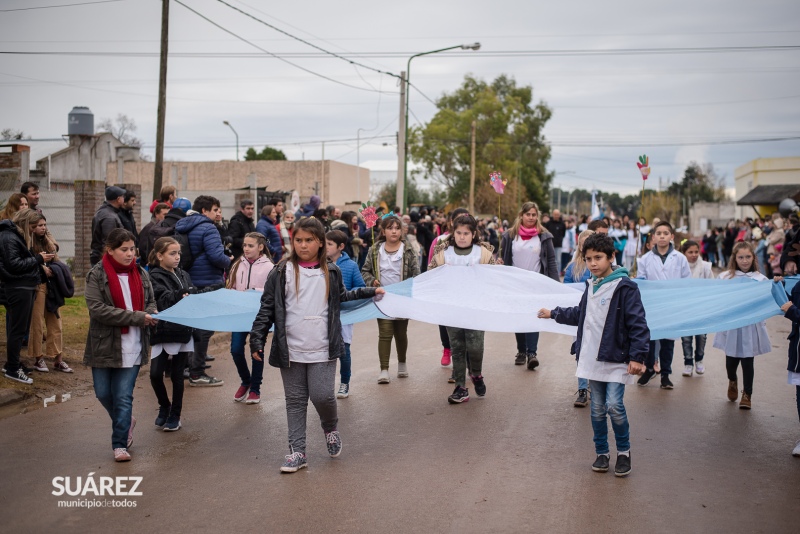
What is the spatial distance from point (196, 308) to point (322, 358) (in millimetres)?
1719

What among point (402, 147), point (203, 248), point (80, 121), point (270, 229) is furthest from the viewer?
point (80, 121)

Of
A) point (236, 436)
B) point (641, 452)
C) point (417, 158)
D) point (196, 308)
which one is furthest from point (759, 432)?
point (417, 158)

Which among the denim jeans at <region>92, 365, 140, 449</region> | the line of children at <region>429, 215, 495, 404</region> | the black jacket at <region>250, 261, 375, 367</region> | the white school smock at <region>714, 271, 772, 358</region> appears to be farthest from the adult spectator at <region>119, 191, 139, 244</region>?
the white school smock at <region>714, 271, 772, 358</region>

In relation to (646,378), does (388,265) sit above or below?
above

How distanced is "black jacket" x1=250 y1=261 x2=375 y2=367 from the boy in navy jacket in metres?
1.99

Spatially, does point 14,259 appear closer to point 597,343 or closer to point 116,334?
point 116,334

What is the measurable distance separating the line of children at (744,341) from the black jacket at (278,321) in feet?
15.0

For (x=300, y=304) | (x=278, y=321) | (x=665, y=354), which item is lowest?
(x=665, y=354)

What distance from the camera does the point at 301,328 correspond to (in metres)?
6.65

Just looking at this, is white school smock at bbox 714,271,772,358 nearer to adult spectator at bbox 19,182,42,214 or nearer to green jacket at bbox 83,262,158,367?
green jacket at bbox 83,262,158,367

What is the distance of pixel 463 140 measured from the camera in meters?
71.9

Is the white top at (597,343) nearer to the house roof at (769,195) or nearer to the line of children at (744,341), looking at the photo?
the line of children at (744,341)

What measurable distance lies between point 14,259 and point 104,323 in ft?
9.98

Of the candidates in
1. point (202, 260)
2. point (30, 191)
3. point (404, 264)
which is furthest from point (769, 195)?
point (30, 191)
